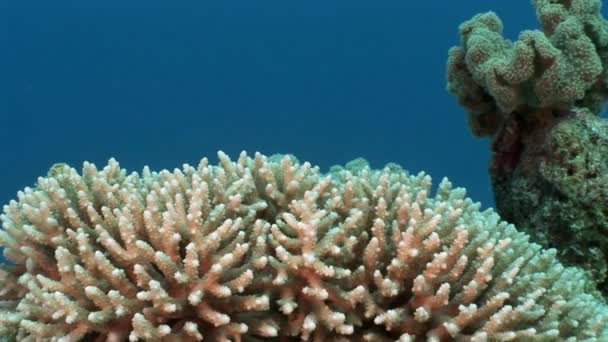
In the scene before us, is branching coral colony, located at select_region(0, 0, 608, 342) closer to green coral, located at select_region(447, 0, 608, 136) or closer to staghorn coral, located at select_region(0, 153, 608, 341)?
staghorn coral, located at select_region(0, 153, 608, 341)

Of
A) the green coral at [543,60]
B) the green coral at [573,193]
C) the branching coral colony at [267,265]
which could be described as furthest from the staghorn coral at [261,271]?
the green coral at [543,60]

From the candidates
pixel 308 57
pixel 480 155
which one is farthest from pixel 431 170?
pixel 308 57

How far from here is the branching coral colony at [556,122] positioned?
5.62 meters

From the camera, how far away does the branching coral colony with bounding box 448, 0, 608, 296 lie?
5617mm

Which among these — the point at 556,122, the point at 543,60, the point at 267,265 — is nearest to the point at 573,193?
the point at 556,122

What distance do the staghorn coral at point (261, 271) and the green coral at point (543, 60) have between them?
2.52 meters

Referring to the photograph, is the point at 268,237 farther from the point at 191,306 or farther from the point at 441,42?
the point at 441,42

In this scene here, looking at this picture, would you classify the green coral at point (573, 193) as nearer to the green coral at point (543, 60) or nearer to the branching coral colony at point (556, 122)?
the branching coral colony at point (556, 122)

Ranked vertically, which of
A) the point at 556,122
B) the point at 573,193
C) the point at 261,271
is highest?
the point at 556,122

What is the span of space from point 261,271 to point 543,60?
3668mm

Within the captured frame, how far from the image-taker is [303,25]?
104 meters

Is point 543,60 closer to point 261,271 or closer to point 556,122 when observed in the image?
point 556,122

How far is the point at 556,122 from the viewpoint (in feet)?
19.5

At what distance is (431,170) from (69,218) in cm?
9132
